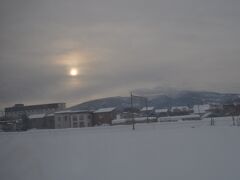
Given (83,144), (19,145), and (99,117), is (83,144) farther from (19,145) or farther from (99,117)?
(99,117)

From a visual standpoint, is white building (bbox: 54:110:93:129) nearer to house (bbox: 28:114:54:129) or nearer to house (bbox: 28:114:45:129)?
house (bbox: 28:114:54:129)

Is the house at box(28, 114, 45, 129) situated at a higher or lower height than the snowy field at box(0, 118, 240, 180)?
higher

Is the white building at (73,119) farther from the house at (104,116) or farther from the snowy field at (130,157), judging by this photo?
the snowy field at (130,157)

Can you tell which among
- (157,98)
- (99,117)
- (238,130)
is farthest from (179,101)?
(238,130)

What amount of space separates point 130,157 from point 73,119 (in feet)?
146

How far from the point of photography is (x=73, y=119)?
181 feet

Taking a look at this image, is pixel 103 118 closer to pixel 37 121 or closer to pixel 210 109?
pixel 37 121

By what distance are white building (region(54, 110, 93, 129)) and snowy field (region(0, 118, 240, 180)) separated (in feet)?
134

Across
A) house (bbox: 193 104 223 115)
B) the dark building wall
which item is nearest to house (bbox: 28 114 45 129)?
the dark building wall

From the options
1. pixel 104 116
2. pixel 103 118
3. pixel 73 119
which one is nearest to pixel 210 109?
pixel 104 116

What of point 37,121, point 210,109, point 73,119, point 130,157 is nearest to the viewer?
point 130,157

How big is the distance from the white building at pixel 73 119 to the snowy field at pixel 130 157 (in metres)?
40.7

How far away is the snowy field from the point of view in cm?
1012

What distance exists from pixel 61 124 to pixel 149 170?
46.8m
